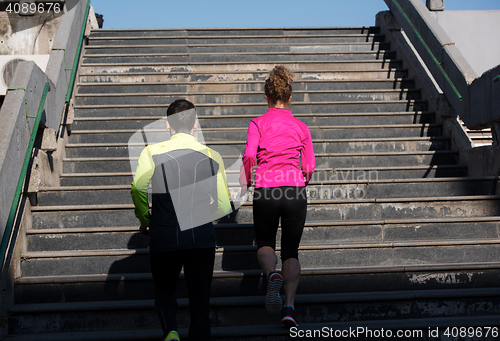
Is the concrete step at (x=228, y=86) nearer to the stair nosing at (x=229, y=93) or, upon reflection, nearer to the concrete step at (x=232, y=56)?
the stair nosing at (x=229, y=93)

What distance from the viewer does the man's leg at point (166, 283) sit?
318cm

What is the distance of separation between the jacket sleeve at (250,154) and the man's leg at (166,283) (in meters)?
0.97

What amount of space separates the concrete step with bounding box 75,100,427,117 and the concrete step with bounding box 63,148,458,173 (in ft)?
4.08

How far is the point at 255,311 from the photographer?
14.0 ft

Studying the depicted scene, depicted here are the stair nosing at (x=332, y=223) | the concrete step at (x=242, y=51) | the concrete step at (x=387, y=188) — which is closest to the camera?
the stair nosing at (x=332, y=223)

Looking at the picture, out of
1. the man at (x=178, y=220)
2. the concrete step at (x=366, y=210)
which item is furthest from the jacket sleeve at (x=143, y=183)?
the concrete step at (x=366, y=210)

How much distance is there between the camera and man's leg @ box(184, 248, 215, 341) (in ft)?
10.5

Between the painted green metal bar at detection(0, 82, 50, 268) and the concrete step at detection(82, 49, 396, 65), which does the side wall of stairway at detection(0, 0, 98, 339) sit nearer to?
the painted green metal bar at detection(0, 82, 50, 268)

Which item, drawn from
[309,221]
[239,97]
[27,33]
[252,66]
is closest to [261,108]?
[239,97]

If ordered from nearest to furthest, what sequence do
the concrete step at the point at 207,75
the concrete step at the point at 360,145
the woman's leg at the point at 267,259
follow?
the woman's leg at the point at 267,259
the concrete step at the point at 360,145
the concrete step at the point at 207,75

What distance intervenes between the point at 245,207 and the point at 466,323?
231cm

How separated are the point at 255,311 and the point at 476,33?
862cm

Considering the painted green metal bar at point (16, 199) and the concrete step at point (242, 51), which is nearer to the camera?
Result: the painted green metal bar at point (16, 199)

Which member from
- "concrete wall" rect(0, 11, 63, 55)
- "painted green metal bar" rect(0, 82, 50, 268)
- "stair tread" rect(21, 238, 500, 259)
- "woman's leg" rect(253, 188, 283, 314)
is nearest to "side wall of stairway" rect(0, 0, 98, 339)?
"painted green metal bar" rect(0, 82, 50, 268)
